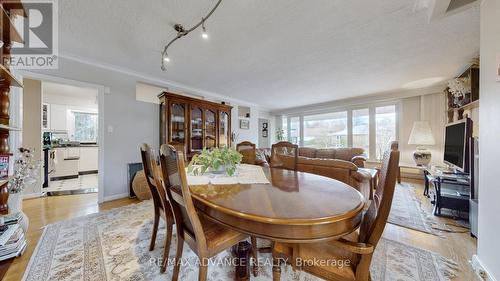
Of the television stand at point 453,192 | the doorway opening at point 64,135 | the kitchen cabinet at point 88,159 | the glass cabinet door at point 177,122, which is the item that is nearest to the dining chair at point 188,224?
the glass cabinet door at point 177,122

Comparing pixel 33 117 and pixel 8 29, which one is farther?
pixel 33 117

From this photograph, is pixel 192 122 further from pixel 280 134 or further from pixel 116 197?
pixel 280 134

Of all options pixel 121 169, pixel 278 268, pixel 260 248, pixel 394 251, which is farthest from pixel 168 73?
pixel 394 251

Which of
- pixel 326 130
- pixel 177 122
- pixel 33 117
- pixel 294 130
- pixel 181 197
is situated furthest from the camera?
pixel 294 130

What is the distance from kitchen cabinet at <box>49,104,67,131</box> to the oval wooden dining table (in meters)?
6.42

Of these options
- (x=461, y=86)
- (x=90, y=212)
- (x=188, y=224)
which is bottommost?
(x=90, y=212)

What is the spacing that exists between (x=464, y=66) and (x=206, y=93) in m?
4.95

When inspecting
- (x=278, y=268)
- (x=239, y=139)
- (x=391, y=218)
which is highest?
(x=239, y=139)

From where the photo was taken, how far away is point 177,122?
12.2ft

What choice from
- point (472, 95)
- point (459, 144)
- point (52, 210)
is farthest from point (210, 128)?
point (472, 95)

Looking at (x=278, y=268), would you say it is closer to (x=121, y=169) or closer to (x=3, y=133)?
(x=3, y=133)

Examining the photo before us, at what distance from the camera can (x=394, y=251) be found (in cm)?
172

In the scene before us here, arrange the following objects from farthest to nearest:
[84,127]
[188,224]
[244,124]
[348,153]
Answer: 1. [244,124]
2. [84,127]
3. [348,153]
4. [188,224]

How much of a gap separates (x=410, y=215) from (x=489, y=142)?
1635 millimetres
